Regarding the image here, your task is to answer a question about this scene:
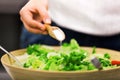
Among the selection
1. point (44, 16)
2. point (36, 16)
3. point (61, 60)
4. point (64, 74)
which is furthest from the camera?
point (36, 16)

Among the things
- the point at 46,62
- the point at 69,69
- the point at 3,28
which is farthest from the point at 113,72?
the point at 3,28

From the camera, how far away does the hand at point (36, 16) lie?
1.68 meters

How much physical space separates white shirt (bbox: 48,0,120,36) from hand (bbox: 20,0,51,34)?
0.51ft

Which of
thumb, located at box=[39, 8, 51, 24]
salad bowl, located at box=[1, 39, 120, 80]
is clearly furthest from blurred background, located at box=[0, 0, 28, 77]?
salad bowl, located at box=[1, 39, 120, 80]

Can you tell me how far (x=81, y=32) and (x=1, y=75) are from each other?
0.51 metres

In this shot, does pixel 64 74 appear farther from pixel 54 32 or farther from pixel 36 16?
pixel 36 16

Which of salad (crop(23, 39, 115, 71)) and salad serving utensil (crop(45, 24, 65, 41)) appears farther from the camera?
salad serving utensil (crop(45, 24, 65, 41))

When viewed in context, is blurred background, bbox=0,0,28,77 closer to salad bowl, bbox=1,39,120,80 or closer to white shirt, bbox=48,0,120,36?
white shirt, bbox=48,0,120,36

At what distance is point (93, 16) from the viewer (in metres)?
1.86

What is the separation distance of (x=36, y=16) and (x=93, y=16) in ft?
0.87

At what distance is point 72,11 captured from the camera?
1878 mm

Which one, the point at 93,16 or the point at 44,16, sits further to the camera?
the point at 93,16

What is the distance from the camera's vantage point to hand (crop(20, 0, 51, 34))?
66.1 inches

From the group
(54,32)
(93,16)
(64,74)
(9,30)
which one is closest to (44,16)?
(54,32)
